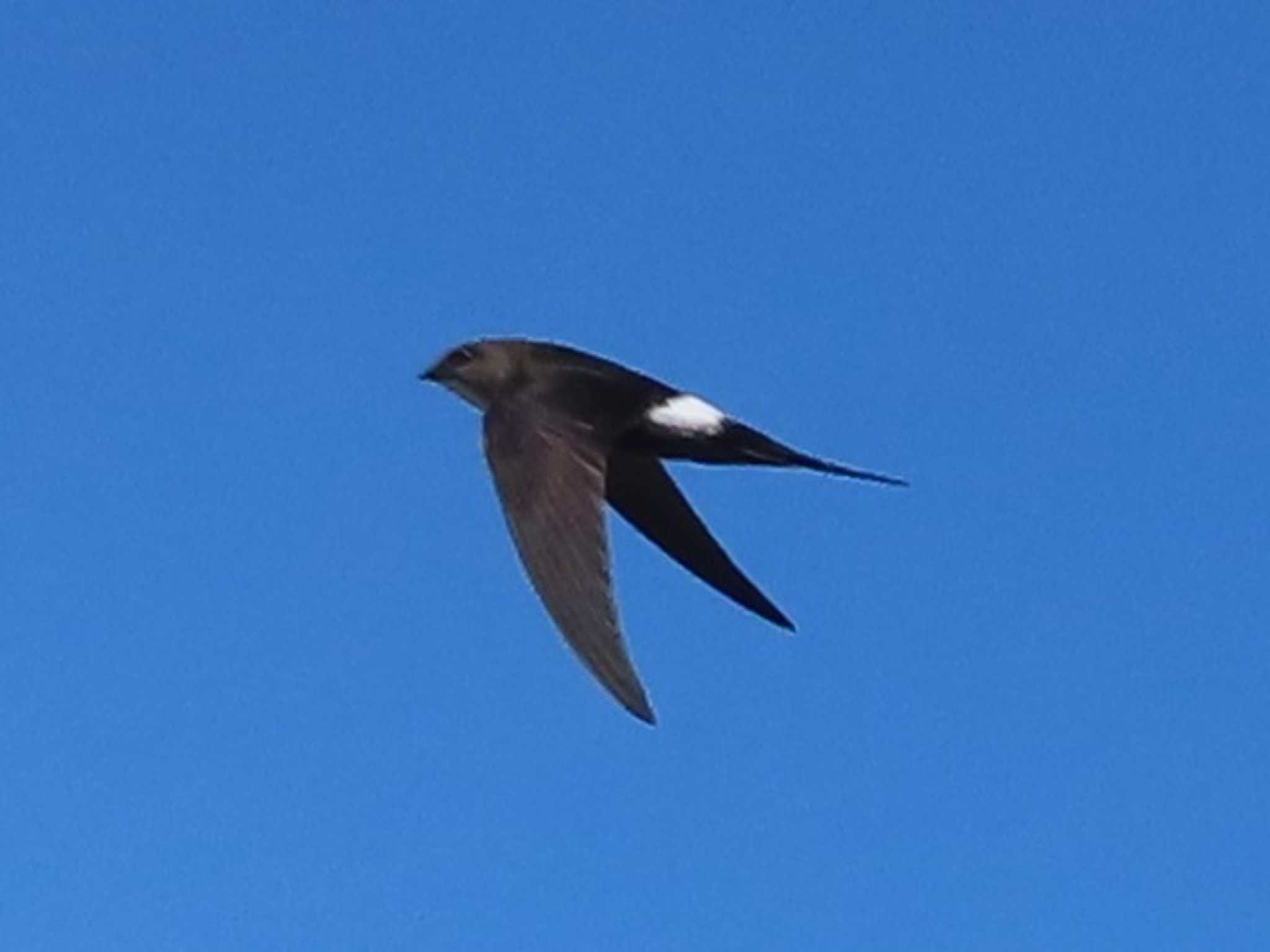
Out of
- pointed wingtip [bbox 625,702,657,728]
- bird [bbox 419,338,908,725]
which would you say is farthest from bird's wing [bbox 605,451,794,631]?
pointed wingtip [bbox 625,702,657,728]

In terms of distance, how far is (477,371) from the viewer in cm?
743

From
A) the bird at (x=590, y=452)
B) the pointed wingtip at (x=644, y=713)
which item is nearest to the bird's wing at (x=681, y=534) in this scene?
the bird at (x=590, y=452)

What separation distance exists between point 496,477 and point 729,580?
0.83 meters

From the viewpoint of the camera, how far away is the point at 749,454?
6926 mm

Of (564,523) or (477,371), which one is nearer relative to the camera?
(564,523)

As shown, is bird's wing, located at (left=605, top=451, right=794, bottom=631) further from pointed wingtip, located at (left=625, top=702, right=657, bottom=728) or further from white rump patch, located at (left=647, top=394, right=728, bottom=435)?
pointed wingtip, located at (left=625, top=702, right=657, bottom=728)

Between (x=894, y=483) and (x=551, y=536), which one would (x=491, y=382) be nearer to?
(x=551, y=536)

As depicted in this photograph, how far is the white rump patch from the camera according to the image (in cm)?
687

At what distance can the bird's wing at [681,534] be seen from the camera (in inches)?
277

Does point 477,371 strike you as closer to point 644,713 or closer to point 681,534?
point 681,534

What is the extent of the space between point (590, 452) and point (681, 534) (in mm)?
519

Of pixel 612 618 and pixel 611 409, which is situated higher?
pixel 611 409

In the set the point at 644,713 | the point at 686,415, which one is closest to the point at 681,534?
the point at 686,415

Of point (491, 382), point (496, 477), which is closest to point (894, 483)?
point (496, 477)
